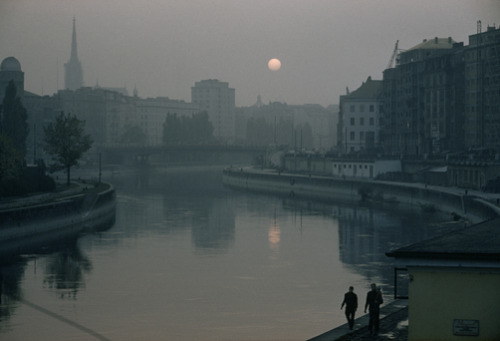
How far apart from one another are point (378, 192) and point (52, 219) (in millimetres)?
51650

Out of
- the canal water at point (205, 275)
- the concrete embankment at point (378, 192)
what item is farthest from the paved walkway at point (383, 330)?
the concrete embankment at point (378, 192)

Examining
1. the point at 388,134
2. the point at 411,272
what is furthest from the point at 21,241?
the point at 388,134

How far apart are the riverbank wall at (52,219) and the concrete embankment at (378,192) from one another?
110ft

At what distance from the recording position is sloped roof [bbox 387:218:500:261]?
71.6ft

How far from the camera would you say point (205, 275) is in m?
50.4

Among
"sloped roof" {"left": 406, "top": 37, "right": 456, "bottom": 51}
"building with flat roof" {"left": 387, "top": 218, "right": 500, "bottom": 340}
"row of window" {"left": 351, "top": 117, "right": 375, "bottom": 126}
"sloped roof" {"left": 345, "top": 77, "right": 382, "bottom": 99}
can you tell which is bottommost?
"building with flat roof" {"left": 387, "top": 218, "right": 500, "bottom": 340}

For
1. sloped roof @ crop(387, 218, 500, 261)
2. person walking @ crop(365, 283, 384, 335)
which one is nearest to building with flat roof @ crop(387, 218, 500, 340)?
sloped roof @ crop(387, 218, 500, 261)

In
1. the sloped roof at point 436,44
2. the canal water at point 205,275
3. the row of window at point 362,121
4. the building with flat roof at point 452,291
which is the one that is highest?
the sloped roof at point 436,44

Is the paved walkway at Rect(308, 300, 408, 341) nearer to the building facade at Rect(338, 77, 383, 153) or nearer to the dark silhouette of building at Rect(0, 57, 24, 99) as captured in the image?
the building facade at Rect(338, 77, 383, 153)

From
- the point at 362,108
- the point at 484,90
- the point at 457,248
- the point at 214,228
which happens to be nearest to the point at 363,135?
the point at 362,108

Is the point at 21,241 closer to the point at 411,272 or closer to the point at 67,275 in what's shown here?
the point at 67,275

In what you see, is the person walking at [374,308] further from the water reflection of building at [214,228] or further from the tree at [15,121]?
the tree at [15,121]

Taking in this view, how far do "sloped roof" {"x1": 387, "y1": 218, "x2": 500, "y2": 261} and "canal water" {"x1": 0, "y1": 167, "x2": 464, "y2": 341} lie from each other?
12.0 metres

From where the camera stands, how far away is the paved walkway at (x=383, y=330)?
26406 mm
